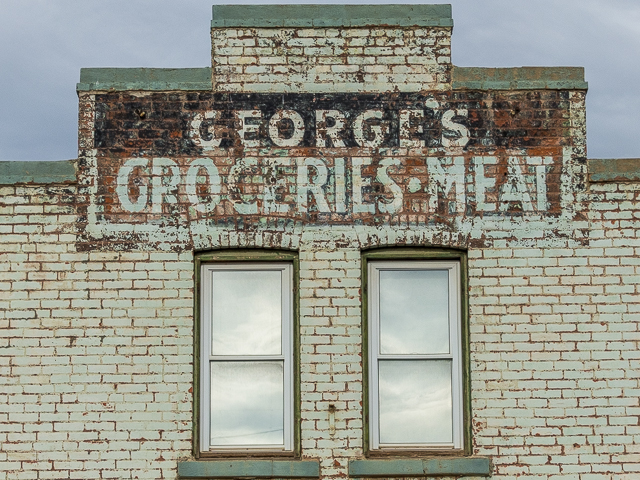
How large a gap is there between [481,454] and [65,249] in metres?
4.05

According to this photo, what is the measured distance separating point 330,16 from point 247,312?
2.84m

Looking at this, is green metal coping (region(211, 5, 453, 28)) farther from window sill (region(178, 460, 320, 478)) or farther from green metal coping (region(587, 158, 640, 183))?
window sill (region(178, 460, 320, 478))

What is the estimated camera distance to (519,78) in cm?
886

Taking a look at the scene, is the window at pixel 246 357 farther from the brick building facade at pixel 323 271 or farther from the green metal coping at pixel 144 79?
the green metal coping at pixel 144 79

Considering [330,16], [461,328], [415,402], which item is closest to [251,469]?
[415,402]

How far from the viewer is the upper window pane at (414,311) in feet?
28.1

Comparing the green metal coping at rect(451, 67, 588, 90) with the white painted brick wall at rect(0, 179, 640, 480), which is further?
the green metal coping at rect(451, 67, 588, 90)

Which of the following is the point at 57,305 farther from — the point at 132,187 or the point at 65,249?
the point at 132,187

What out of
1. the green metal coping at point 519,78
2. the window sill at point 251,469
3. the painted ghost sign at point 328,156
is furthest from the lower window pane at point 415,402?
the green metal coping at point 519,78

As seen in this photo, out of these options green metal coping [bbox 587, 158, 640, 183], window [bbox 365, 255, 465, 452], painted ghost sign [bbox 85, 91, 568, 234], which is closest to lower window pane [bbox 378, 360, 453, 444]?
window [bbox 365, 255, 465, 452]

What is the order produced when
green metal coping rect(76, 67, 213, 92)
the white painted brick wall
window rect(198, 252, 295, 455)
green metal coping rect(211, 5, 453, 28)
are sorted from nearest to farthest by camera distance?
1. the white painted brick wall
2. window rect(198, 252, 295, 455)
3. green metal coping rect(76, 67, 213, 92)
4. green metal coping rect(211, 5, 453, 28)

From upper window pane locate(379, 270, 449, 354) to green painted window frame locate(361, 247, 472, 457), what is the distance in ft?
0.52

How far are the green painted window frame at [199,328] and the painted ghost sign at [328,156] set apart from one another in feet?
1.10

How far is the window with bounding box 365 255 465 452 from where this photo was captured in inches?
331
